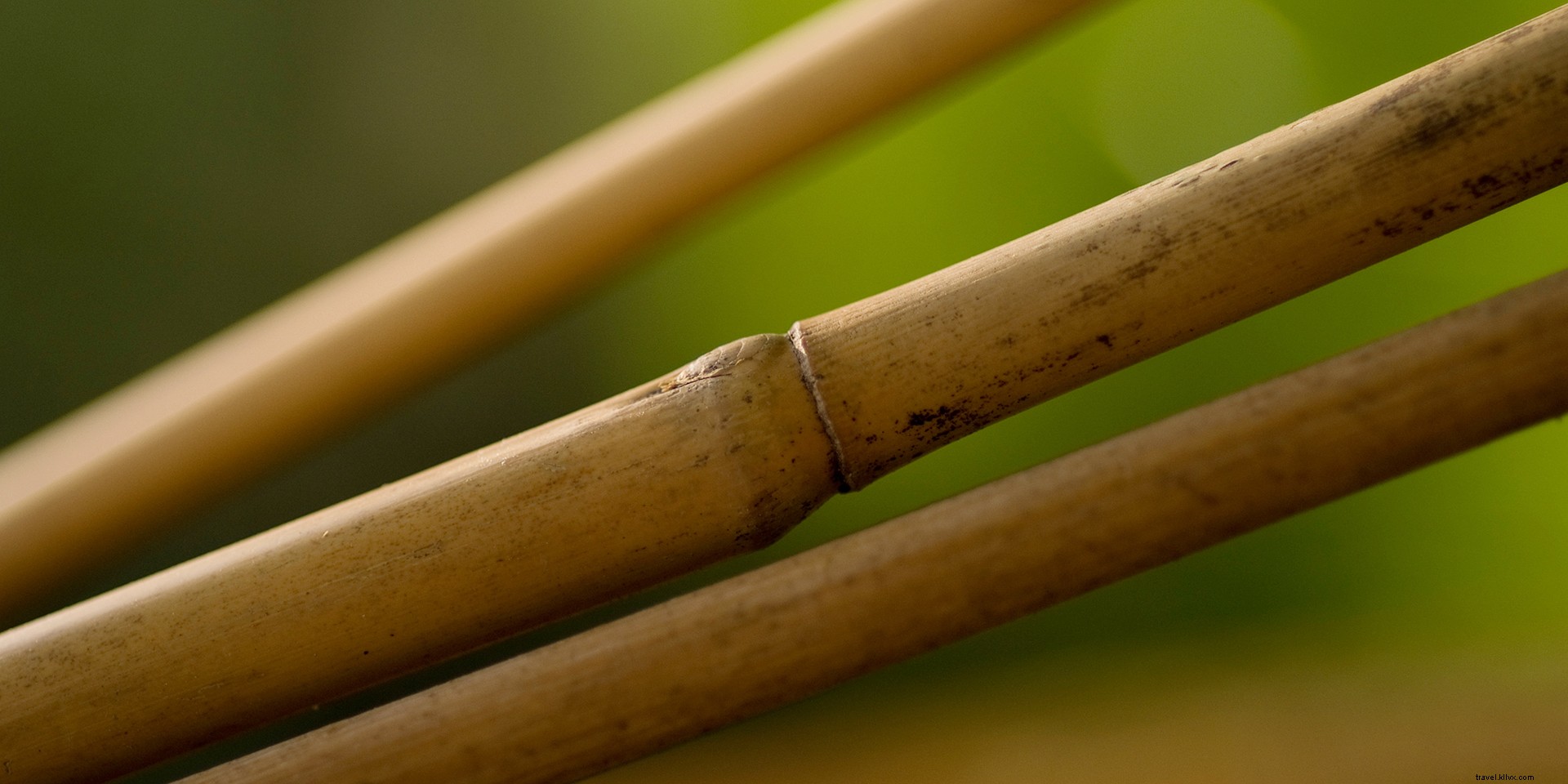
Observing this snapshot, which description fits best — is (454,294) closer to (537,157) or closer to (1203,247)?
(1203,247)

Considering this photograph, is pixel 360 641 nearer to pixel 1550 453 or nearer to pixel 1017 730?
pixel 1017 730

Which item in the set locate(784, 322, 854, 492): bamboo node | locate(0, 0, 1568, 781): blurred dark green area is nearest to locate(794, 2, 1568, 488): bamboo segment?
locate(784, 322, 854, 492): bamboo node

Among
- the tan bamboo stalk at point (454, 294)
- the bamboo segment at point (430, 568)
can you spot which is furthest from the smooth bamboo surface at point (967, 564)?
the tan bamboo stalk at point (454, 294)

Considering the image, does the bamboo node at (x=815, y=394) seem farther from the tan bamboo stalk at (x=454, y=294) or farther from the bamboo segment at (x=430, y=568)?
the tan bamboo stalk at (x=454, y=294)

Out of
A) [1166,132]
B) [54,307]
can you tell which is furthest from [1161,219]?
[54,307]

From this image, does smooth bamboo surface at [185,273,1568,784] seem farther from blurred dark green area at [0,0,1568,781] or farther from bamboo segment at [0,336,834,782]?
blurred dark green area at [0,0,1568,781]
